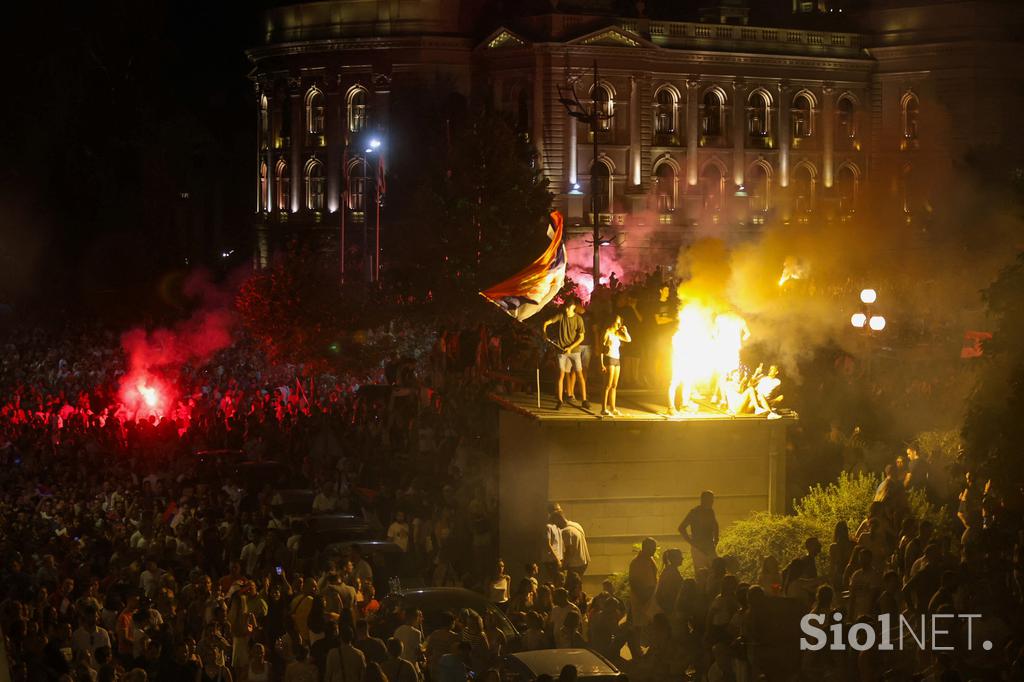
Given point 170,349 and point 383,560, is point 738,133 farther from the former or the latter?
point 383,560

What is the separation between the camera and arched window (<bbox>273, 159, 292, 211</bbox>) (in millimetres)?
68875

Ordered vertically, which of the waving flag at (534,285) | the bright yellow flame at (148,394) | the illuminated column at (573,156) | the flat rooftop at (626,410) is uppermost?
the waving flag at (534,285)

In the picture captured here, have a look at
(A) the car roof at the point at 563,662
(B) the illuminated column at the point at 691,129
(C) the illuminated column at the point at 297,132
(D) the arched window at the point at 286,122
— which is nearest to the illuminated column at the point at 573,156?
(B) the illuminated column at the point at 691,129

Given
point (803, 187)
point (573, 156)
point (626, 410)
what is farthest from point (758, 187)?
point (626, 410)

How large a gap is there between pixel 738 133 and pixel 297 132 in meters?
19.2

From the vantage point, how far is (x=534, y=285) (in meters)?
21.7

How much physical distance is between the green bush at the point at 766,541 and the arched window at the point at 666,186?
47537mm

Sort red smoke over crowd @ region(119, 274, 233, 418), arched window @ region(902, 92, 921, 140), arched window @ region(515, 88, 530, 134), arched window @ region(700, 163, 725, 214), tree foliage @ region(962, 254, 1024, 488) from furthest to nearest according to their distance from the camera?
arched window @ region(902, 92, 921, 140)
arched window @ region(700, 163, 725, 214)
arched window @ region(515, 88, 530, 134)
red smoke over crowd @ region(119, 274, 233, 418)
tree foliage @ region(962, 254, 1024, 488)

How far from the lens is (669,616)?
49.5ft

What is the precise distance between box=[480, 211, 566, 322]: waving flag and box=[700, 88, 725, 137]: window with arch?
46091 millimetres

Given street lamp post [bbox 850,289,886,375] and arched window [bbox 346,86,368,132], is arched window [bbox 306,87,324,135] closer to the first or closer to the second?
arched window [bbox 346,86,368,132]

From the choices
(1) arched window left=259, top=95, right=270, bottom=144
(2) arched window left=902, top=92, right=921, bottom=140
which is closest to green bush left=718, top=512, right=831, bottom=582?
(2) arched window left=902, top=92, right=921, bottom=140

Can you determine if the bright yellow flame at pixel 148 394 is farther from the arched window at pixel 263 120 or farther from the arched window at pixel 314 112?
the arched window at pixel 263 120

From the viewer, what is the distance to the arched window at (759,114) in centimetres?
6812
